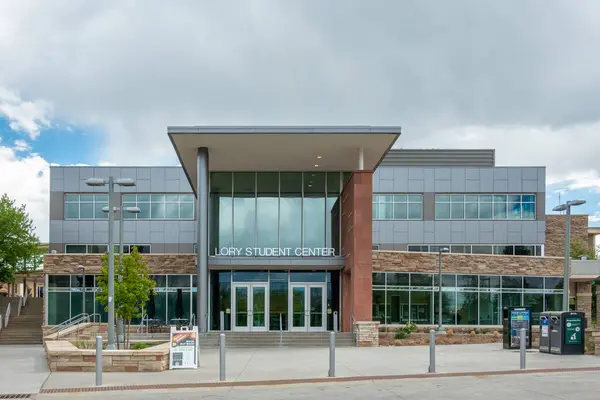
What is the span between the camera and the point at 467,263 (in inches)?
1628

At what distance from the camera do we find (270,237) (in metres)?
37.2

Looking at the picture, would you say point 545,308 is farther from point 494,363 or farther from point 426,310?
point 494,363

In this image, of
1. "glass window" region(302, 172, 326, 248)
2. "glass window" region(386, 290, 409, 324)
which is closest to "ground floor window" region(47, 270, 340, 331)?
"glass window" region(302, 172, 326, 248)

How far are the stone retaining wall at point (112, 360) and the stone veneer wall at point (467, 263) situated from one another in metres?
21.8

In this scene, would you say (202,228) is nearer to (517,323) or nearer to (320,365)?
(320,365)

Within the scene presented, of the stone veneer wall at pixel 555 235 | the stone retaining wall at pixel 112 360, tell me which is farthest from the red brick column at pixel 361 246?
the stone veneer wall at pixel 555 235

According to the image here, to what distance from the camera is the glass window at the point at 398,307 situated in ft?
130

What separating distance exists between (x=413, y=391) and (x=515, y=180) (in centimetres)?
4322

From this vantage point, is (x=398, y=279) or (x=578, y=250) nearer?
(x=398, y=279)

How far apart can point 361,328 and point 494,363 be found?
8964 millimetres

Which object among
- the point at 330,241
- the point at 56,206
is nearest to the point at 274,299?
the point at 330,241

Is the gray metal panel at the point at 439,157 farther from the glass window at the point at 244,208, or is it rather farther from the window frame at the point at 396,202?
the glass window at the point at 244,208

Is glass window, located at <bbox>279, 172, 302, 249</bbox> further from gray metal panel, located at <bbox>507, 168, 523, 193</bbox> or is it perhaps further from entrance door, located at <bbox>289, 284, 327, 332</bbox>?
gray metal panel, located at <bbox>507, 168, 523, 193</bbox>

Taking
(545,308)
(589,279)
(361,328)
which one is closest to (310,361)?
(361,328)
